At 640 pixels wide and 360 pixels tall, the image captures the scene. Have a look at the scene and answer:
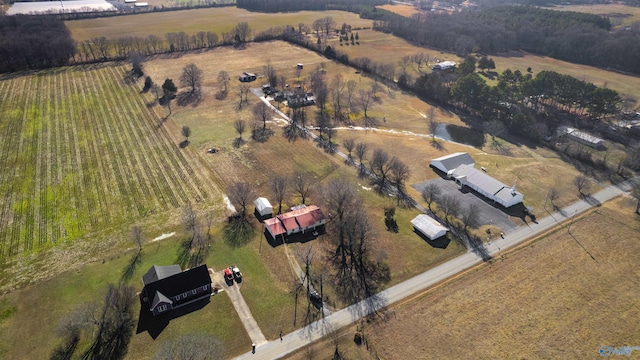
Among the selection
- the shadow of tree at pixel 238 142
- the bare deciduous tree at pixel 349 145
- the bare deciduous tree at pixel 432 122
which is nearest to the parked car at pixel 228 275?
the shadow of tree at pixel 238 142

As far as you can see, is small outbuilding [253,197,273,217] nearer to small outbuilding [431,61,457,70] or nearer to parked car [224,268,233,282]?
parked car [224,268,233,282]

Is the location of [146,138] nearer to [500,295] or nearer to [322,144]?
[322,144]

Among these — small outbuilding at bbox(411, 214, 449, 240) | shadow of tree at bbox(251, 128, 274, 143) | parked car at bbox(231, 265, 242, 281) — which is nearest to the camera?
parked car at bbox(231, 265, 242, 281)

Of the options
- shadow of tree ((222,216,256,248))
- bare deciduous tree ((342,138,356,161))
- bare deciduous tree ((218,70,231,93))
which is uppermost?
bare deciduous tree ((218,70,231,93))

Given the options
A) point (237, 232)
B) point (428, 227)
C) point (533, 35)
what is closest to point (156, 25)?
point (237, 232)

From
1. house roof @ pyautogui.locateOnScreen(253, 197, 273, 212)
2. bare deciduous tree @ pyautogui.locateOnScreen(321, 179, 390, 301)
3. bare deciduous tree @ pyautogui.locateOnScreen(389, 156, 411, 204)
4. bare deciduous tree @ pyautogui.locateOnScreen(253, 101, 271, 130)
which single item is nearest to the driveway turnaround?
bare deciduous tree @ pyautogui.locateOnScreen(321, 179, 390, 301)

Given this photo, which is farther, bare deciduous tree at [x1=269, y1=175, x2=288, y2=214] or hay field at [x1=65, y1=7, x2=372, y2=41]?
hay field at [x1=65, y1=7, x2=372, y2=41]

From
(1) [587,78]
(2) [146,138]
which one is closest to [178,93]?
(2) [146,138]
